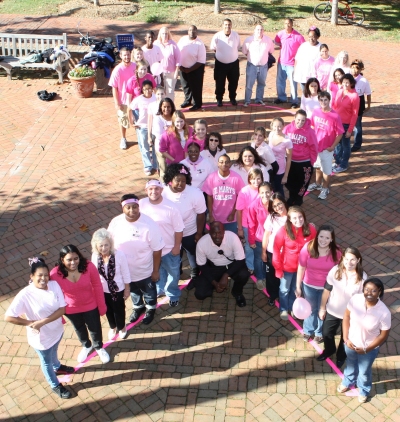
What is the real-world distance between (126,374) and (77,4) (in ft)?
60.6

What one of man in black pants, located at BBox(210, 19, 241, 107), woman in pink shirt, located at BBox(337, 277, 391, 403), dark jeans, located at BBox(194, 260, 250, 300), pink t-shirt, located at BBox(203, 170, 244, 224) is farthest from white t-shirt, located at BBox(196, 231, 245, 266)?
man in black pants, located at BBox(210, 19, 241, 107)

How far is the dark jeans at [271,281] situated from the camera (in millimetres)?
6840

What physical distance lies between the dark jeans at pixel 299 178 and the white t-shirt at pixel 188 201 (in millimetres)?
2259

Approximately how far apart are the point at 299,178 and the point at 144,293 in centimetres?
340

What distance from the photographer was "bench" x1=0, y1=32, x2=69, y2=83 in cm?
1427

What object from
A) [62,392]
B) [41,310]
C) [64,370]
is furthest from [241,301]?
[41,310]

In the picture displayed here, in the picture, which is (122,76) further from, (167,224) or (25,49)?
(25,49)

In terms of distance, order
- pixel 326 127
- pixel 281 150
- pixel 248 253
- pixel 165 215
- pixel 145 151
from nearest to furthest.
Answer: pixel 165 215 < pixel 248 253 < pixel 281 150 < pixel 326 127 < pixel 145 151

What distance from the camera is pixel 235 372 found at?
6.34 m

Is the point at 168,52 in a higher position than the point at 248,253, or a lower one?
higher

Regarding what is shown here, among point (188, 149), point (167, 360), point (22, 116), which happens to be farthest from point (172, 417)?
point (22, 116)

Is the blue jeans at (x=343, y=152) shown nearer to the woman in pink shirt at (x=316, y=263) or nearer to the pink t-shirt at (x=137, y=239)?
the woman in pink shirt at (x=316, y=263)

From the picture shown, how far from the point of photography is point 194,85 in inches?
486

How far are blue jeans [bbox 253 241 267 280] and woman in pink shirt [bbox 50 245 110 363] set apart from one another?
226 cm
